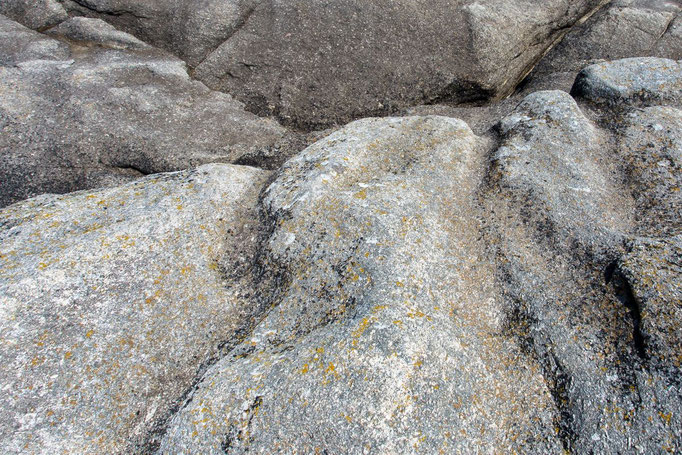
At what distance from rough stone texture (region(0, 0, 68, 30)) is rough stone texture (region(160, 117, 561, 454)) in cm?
878

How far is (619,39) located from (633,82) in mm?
4518

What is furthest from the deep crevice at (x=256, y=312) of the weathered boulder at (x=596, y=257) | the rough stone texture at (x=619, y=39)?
the rough stone texture at (x=619, y=39)

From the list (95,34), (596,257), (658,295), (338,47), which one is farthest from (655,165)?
(95,34)

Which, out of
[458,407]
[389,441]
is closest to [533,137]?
[458,407]

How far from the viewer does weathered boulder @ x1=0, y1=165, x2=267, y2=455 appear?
4.30 metres

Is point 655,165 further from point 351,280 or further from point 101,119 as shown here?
point 101,119

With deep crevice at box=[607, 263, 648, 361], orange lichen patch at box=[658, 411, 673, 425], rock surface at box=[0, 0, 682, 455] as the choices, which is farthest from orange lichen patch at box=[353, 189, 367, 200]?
orange lichen patch at box=[658, 411, 673, 425]

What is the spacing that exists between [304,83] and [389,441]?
321 inches

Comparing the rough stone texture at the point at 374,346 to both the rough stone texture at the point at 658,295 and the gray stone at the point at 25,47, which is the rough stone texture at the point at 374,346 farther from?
the gray stone at the point at 25,47

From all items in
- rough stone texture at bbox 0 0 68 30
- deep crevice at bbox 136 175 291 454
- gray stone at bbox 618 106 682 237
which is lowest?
deep crevice at bbox 136 175 291 454

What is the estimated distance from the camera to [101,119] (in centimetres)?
873

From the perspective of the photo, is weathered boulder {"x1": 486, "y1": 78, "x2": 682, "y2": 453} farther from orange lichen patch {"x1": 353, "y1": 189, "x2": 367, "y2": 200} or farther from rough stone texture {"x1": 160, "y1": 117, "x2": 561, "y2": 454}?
orange lichen patch {"x1": 353, "y1": 189, "x2": 367, "y2": 200}

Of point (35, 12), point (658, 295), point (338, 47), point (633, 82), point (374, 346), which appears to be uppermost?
point (35, 12)

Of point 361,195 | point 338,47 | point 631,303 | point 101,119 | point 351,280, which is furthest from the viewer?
point 338,47
